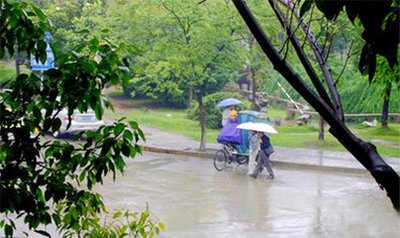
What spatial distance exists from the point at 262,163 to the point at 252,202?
6.71ft

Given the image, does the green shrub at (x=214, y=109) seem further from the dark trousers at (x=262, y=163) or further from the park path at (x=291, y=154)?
the dark trousers at (x=262, y=163)

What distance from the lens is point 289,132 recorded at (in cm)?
1636

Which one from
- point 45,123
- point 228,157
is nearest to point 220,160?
point 228,157

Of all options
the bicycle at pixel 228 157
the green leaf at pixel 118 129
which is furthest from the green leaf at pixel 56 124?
the bicycle at pixel 228 157

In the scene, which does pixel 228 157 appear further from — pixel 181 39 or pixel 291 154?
pixel 181 39

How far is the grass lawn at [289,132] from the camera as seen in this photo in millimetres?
13922

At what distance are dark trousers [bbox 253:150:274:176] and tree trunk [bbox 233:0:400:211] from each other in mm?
9420

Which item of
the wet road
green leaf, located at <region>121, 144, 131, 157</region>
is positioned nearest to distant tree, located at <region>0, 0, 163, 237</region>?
green leaf, located at <region>121, 144, 131, 157</region>

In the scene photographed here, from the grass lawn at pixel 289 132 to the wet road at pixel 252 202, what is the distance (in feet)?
6.71

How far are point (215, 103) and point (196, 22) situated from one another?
15.1 feet

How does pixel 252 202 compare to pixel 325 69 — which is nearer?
pixel 325 69

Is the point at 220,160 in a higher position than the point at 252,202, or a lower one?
higher

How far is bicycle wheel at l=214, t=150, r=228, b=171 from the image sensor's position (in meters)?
11.4

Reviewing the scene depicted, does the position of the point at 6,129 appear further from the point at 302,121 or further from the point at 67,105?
the point at 302,121
